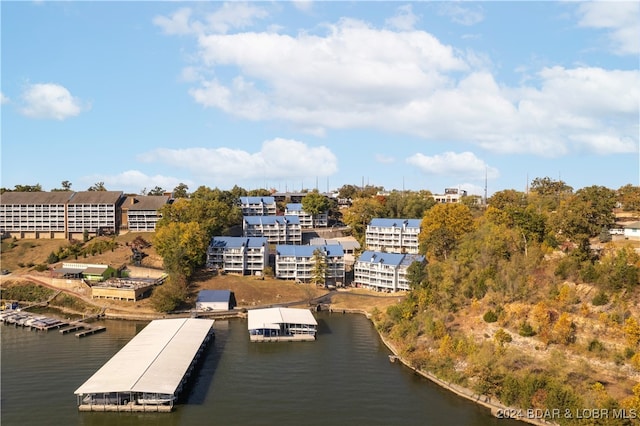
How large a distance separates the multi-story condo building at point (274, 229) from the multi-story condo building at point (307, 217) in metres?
11.6

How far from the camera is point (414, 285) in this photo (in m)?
74.3

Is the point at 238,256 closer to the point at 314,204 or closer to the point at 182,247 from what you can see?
the point at 182,247

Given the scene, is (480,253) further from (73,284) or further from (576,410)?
(73,284)

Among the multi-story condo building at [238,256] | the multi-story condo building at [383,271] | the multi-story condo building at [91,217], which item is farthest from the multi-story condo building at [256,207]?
the multi-story condo building at [383,271]

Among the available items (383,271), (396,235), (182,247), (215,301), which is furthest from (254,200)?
(215,301)

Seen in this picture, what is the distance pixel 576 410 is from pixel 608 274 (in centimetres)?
1872

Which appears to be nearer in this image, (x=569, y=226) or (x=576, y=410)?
(x=576, y=410)

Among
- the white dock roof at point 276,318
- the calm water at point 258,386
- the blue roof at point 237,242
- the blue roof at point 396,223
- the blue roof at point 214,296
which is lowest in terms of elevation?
the calm water at point 258,386

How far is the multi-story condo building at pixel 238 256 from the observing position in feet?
300

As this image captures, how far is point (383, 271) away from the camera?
86.5m

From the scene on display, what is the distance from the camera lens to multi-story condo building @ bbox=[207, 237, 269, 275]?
300ft

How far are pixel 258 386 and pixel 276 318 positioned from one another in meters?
17.3

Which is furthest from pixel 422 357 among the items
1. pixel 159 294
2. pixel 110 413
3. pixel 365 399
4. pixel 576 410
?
pixel 159 294

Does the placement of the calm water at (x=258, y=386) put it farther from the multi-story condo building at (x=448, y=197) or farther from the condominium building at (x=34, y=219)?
the multi-story condo building at (x=448, y=197)
